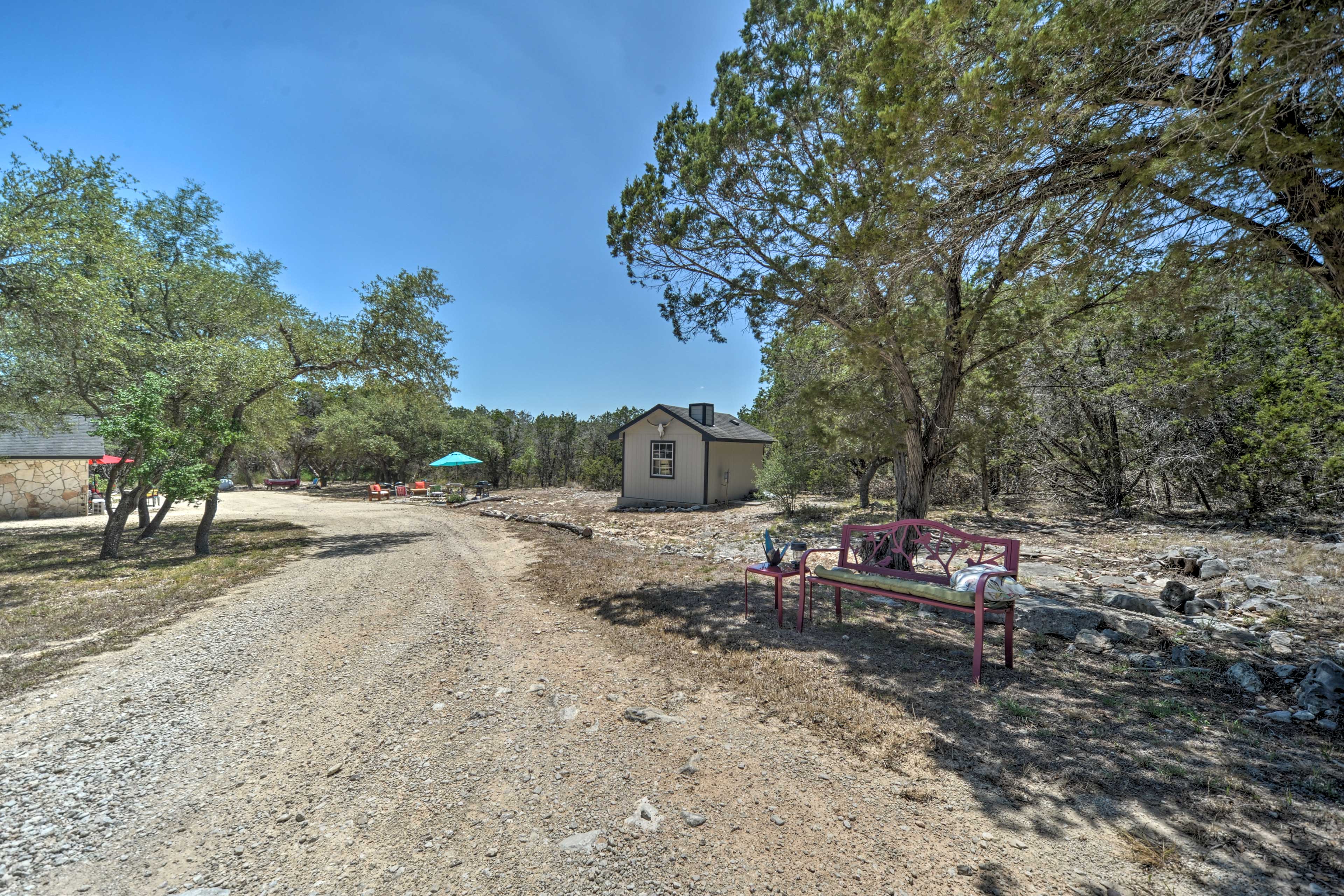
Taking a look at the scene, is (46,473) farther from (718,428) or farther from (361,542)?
(718,428)

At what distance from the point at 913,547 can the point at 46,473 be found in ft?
80.1

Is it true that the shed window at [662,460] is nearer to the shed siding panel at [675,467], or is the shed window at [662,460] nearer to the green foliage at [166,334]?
the shed siding panel at [675,467]

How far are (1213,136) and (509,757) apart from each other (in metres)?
5.24

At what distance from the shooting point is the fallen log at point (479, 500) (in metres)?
18.3

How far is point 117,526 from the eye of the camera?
8.67 meters

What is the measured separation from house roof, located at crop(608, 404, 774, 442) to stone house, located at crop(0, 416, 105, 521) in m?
15.9

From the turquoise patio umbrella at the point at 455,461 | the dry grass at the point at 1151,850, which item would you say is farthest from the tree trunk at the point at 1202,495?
the turquoise patio umbrella at the point at 455,461

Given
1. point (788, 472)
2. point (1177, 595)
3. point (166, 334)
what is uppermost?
point (166, 334)

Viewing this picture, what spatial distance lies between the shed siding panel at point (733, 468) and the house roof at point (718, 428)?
23cm

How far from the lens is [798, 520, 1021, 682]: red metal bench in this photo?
3.79 metres

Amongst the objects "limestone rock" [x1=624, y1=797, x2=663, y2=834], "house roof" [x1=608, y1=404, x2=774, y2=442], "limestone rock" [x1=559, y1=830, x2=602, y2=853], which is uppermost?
"house roof" [x1=608, y1=404, x2=774, y2=442]

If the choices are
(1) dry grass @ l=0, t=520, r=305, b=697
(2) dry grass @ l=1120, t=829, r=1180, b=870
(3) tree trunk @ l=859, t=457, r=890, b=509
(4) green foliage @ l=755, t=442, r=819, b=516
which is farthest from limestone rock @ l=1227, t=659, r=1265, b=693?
(3) tree trunk @ l=859, t=457, r=890, b=509

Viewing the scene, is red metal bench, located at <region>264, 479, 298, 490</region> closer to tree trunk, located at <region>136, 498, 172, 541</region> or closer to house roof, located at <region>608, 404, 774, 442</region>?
tree trunk, located at <region>136, 498, 172, 541</region>

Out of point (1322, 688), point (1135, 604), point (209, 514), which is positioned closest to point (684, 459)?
point (209, 514)
